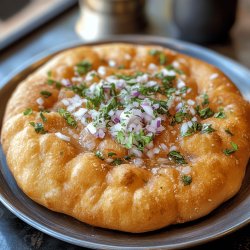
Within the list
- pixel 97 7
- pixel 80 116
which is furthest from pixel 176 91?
pixel 97 7

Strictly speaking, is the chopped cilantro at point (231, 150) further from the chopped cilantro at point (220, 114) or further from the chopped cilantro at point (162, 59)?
the chopped cilantro at point (162, 59)

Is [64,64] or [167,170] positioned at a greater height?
[64,64]

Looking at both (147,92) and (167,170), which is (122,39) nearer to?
(147,92)

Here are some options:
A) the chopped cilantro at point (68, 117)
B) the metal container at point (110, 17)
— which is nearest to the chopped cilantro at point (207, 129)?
the chopped cilantro at point (68, 117)

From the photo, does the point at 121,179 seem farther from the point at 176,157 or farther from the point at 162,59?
the point at 162,59

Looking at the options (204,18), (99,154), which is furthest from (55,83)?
(204,18)

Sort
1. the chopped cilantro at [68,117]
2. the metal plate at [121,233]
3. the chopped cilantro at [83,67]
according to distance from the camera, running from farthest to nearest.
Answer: the chopped cilantro at [83,67] < the chopped cilantro at [68,117] < the metal plate at [121,233]
